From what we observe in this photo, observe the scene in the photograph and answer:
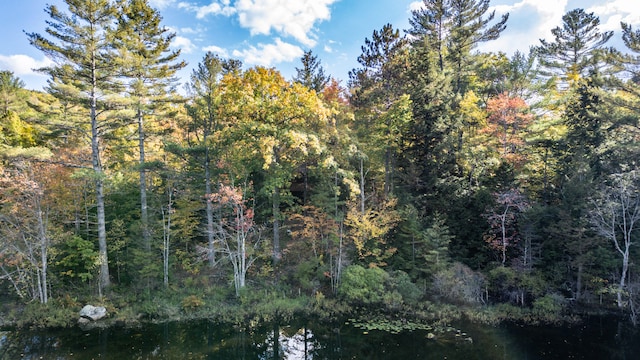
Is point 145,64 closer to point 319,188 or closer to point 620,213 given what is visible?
point 319,188

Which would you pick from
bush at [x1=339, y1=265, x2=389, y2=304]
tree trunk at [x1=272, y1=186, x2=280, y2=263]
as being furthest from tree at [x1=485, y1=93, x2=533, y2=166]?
tree trunk at [x1=272, y1=186, x2=280, y2=263]

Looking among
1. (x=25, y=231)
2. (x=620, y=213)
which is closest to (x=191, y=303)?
(x=25, y=231)

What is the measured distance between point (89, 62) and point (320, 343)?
687 inches

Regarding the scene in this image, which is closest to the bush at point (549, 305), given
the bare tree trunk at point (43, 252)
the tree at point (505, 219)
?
the tree at point (505, 219)

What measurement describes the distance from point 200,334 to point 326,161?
9741 millimetres

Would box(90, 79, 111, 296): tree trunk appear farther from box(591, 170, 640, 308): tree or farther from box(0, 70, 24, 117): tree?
box(591, 170, 640, 308): tree

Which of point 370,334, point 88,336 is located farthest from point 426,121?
point 88,336

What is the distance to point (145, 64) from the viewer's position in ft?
59.4

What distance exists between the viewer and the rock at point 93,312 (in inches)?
558

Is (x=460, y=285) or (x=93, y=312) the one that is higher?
(x=460, y=285)

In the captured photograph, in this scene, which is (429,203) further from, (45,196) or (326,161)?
(45,196)

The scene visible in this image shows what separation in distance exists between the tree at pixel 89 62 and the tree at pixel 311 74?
13.7 meters

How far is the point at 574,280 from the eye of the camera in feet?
→ 51.6

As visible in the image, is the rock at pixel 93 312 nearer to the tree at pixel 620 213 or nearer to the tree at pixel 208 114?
the tree at pixel 208 114
